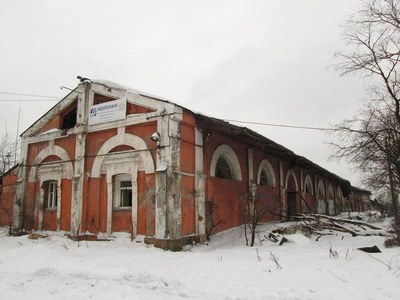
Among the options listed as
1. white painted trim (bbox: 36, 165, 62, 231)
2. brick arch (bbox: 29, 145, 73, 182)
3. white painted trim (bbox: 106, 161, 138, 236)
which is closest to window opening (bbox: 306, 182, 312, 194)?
white painted trim (bbox: 106, 161, 138, 236)

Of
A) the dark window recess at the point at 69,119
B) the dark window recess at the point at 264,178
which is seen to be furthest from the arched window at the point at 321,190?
the dark window recess at the point at 69,119

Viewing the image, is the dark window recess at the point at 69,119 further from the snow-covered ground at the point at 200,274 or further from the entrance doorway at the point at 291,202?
the entrance doorway at the point at 291,202

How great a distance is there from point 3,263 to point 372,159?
1237 cm

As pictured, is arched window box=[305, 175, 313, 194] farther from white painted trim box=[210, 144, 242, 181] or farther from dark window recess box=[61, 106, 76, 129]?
dark window recess box=[61, 106, 76, 129]

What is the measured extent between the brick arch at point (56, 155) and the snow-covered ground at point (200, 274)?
410 centimetres

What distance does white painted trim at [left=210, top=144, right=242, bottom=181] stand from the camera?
12.6 m

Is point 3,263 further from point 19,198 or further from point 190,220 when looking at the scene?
point 19,198

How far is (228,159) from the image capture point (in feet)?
45.3

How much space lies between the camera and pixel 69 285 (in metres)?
6.19

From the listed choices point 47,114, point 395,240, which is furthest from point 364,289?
point 47,114

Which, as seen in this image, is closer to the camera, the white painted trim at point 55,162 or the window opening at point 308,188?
the white painted trim at point 55,162

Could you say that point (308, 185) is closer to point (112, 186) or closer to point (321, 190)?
point (321, 190)

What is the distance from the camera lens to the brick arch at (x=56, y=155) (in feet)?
42.8

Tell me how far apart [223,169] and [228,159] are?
505mm
